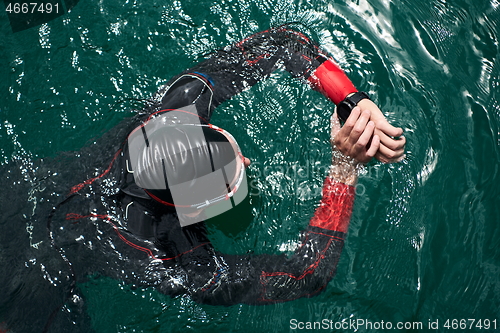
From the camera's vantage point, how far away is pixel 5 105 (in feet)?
11.0

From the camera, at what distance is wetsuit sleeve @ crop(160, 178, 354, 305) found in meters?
2.46

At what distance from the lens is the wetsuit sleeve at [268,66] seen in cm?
291

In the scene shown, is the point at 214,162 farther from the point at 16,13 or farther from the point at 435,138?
the point at 16,13

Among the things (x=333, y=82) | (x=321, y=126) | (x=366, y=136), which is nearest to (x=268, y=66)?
(x=333, y=82)

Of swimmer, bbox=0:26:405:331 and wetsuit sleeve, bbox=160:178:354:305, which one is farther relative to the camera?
wetsuit sleeve, bbox=160:178:354:305

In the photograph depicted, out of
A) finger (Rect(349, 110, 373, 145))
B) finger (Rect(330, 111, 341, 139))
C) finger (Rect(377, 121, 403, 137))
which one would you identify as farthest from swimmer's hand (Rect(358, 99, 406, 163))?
finger (Rect(330, 111, 341, 139))

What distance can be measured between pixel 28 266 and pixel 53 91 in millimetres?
1823

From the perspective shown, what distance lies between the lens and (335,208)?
2715 mm

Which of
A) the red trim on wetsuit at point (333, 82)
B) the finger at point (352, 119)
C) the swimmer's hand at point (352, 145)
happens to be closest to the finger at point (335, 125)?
the swimmer's hand at point (352, 145)

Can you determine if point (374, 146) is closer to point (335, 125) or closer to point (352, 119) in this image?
point (352, 119)

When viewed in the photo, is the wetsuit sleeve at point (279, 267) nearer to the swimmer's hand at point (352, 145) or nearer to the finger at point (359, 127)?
the swimmer's hand at point (352, 145)

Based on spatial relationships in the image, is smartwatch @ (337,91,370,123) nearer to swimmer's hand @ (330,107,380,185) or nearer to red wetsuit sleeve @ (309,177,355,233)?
swimmer's hand @ (330,107,380,185)

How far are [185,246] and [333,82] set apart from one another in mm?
1767

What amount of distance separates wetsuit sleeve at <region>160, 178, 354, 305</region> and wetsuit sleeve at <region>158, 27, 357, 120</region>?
35.9 inches
